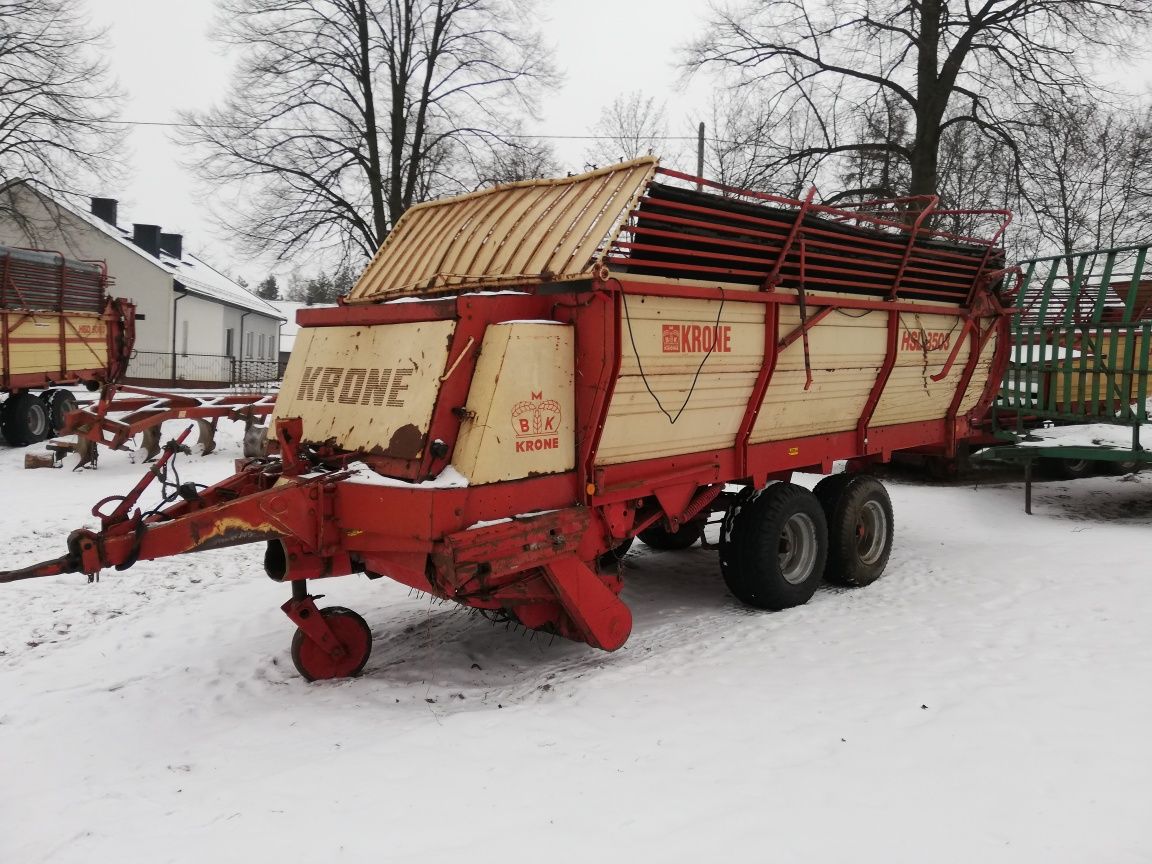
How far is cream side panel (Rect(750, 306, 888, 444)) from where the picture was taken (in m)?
5.71

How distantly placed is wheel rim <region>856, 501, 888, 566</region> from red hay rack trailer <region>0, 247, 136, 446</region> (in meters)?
10.6

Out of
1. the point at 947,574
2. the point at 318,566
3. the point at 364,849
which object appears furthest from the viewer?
the point at 947,574

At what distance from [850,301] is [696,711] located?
3.23 m

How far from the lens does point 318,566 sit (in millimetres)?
4496

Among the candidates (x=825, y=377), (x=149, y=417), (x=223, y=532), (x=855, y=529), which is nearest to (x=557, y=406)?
(x=223, y=532)

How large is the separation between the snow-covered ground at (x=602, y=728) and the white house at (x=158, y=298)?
20.0 meters

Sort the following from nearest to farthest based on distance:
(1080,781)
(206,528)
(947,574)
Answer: (1080,781) < (206,528) < (947,574)

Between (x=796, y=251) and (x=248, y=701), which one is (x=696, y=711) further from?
(x=796, y=251)

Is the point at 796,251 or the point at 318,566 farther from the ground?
the point at 796,251

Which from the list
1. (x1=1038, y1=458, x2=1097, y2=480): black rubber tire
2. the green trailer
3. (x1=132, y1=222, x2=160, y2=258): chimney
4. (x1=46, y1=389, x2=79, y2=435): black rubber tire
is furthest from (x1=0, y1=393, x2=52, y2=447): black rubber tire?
(x1=132, y1=222, x2=160, y2=258): chimney

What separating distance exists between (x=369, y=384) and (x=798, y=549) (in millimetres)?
3301

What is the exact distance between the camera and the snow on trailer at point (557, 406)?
4.24 m

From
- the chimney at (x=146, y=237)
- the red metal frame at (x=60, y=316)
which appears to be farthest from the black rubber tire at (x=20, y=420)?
the chimney at (x=146, y=237)

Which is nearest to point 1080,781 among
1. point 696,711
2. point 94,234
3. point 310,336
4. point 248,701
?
point 696,711
